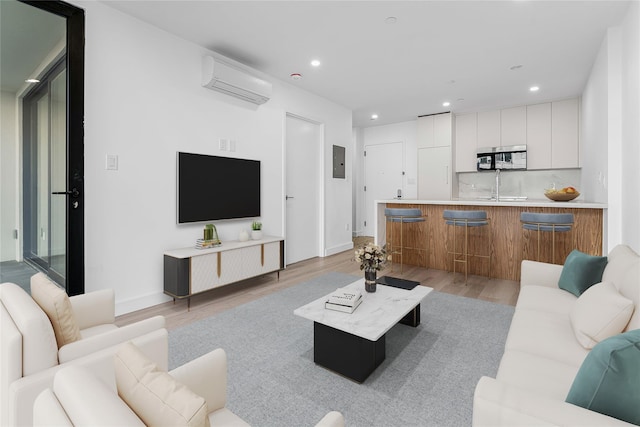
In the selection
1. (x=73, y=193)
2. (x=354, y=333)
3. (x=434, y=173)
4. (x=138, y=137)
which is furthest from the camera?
(x=434, y=173)

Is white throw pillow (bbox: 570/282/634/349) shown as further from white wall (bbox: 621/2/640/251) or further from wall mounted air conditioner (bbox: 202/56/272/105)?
wall mounted air conditioner (bbox: 202/56/272/105)

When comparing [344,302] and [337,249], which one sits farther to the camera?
[337,249]

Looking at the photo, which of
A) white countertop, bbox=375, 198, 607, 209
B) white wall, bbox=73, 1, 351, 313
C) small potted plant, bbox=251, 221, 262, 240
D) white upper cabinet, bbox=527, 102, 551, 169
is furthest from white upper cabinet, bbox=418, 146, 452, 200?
white wall, bbox=73, 1, 351, 313

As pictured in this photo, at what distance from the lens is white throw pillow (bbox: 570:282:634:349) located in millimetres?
1437

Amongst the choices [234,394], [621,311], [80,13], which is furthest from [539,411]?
[80,13]

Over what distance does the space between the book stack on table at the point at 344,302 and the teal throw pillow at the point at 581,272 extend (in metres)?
1.47

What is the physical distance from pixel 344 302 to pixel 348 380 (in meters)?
0.46

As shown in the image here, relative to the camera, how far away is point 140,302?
312cm

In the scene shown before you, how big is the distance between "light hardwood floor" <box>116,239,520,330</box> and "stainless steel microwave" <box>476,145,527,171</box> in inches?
110

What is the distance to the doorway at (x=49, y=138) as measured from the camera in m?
2.45

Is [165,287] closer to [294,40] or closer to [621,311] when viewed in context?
[294,40]

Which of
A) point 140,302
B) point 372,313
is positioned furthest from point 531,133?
point 140,302

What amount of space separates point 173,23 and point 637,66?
4034 mm

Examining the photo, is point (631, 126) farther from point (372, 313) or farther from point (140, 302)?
point (140, 302)
